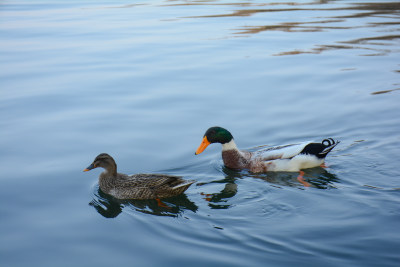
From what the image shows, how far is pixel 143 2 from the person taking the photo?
26.6 metres

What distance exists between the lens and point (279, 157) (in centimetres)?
837

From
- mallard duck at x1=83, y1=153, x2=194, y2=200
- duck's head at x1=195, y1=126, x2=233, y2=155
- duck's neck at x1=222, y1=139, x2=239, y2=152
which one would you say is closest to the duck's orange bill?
duck's head at x1=195, y1=126, x2=233, y2=155

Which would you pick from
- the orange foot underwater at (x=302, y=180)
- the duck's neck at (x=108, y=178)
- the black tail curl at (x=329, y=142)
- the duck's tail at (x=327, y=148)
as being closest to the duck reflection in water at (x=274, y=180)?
the orange foot underwater at (x=302, y=180)

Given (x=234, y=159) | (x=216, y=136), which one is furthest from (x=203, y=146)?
(x=234, y=159)

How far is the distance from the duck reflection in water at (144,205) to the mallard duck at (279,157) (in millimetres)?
1427

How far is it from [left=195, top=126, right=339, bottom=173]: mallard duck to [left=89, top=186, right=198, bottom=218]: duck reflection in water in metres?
1.43

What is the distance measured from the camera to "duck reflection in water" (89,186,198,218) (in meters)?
6.82

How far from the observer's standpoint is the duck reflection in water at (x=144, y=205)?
22.4 ft

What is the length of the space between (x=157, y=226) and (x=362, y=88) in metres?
7.13

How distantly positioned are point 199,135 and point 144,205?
105 inches

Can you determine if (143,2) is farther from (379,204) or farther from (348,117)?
(379,204)

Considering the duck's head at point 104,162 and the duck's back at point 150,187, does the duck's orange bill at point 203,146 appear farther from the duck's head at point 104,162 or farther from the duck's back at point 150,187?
the duck's head at point 104,162

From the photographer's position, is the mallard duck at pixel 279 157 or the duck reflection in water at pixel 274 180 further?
the mallard duck at pixel 279 157

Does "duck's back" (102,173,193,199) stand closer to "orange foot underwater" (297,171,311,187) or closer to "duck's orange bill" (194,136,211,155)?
"duck's orange bill" (194,136,211,155)
